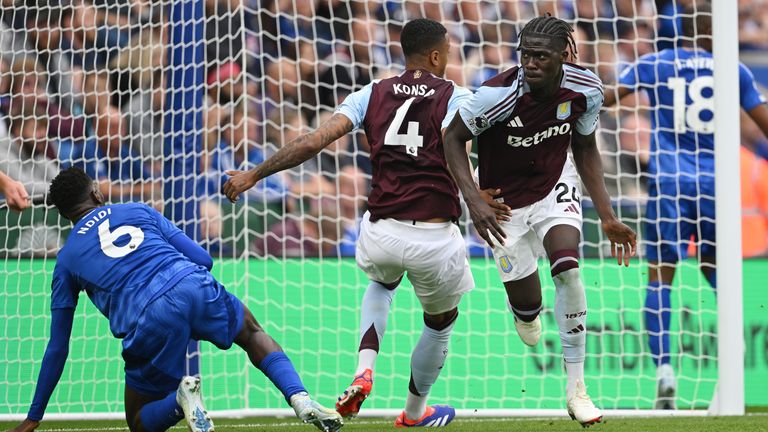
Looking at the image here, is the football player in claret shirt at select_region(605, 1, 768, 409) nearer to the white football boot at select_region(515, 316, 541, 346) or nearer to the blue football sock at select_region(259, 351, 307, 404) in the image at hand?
the white football boot at select_region(515, 316, 541, 346)

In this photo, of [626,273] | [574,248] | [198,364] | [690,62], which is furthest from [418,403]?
[690,62]

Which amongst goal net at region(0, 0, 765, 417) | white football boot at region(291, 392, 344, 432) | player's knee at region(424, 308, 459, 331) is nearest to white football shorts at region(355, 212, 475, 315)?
player's knee at region(424, 308, 459, 331)

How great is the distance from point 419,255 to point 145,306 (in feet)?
4.96

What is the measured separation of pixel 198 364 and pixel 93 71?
2.45 metres

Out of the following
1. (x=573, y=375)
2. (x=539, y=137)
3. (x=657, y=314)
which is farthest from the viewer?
(x=657, y=314)

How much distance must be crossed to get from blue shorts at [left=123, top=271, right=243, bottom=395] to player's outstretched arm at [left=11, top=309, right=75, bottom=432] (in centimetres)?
31

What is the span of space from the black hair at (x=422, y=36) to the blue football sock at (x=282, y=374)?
1.89 m

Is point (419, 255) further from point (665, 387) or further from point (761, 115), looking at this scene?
point (761, 115)

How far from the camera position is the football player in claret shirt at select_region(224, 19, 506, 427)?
5988mm

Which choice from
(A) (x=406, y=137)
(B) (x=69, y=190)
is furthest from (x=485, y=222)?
(B) (x=69, y=190)

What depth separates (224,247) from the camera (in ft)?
28.9

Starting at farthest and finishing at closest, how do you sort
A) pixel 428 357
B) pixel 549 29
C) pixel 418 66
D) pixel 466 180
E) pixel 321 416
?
pixel 428 357
pixel 418 66
pixel 466 180
pixel 549 29
pixel 321 416

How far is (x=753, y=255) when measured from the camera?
940 centimetres

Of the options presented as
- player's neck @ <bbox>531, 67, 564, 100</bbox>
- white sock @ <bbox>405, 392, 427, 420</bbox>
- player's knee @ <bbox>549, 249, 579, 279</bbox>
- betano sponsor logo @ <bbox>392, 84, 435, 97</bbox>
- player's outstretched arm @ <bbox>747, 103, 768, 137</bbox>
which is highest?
player's outstretched arm @ <bbox>747, 103, 768, 137</bbox>
